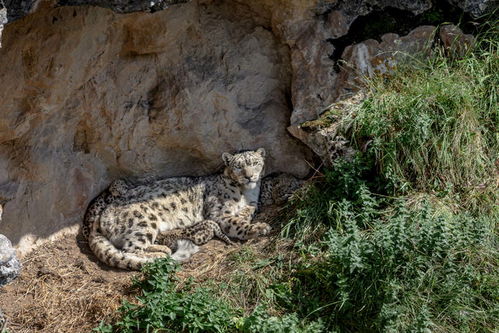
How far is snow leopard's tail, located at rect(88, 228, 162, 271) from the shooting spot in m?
8.17

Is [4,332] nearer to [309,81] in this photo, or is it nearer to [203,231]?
[203,231]

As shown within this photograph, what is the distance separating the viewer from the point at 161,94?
356 inches

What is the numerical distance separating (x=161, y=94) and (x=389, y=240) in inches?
140

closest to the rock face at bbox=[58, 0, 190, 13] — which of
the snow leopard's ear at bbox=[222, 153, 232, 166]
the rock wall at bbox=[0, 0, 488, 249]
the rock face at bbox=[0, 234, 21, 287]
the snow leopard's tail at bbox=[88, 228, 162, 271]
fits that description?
the rock wall at bbox=[0, 0, 488, 249]

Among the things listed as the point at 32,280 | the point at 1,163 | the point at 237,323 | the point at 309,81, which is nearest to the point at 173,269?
the point at 237,323

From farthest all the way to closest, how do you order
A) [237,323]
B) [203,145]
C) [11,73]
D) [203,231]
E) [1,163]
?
[203,145]
[203,231]
[1,163]
[11,73]
[237,323]

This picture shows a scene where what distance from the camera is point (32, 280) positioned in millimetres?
8086

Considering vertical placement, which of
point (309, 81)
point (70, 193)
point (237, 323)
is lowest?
point (237, 323)

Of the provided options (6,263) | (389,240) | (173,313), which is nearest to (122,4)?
(6,263)

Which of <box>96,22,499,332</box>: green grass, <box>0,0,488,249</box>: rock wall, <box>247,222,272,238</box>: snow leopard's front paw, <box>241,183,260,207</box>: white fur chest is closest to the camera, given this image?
<box>96,22,499,332</box>: green grass

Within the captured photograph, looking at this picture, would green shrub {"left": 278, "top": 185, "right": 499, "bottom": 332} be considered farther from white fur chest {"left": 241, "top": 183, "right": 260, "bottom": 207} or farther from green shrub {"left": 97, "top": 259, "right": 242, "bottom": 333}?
white fur chest {"left": 241, "top": 183, "right": 260, "bottom": 207}

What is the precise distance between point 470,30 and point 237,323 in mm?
4493

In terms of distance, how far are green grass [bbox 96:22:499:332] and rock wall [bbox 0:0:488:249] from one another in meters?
0.92

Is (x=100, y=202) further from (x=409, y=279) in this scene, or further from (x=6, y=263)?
(x=409, y=279)
